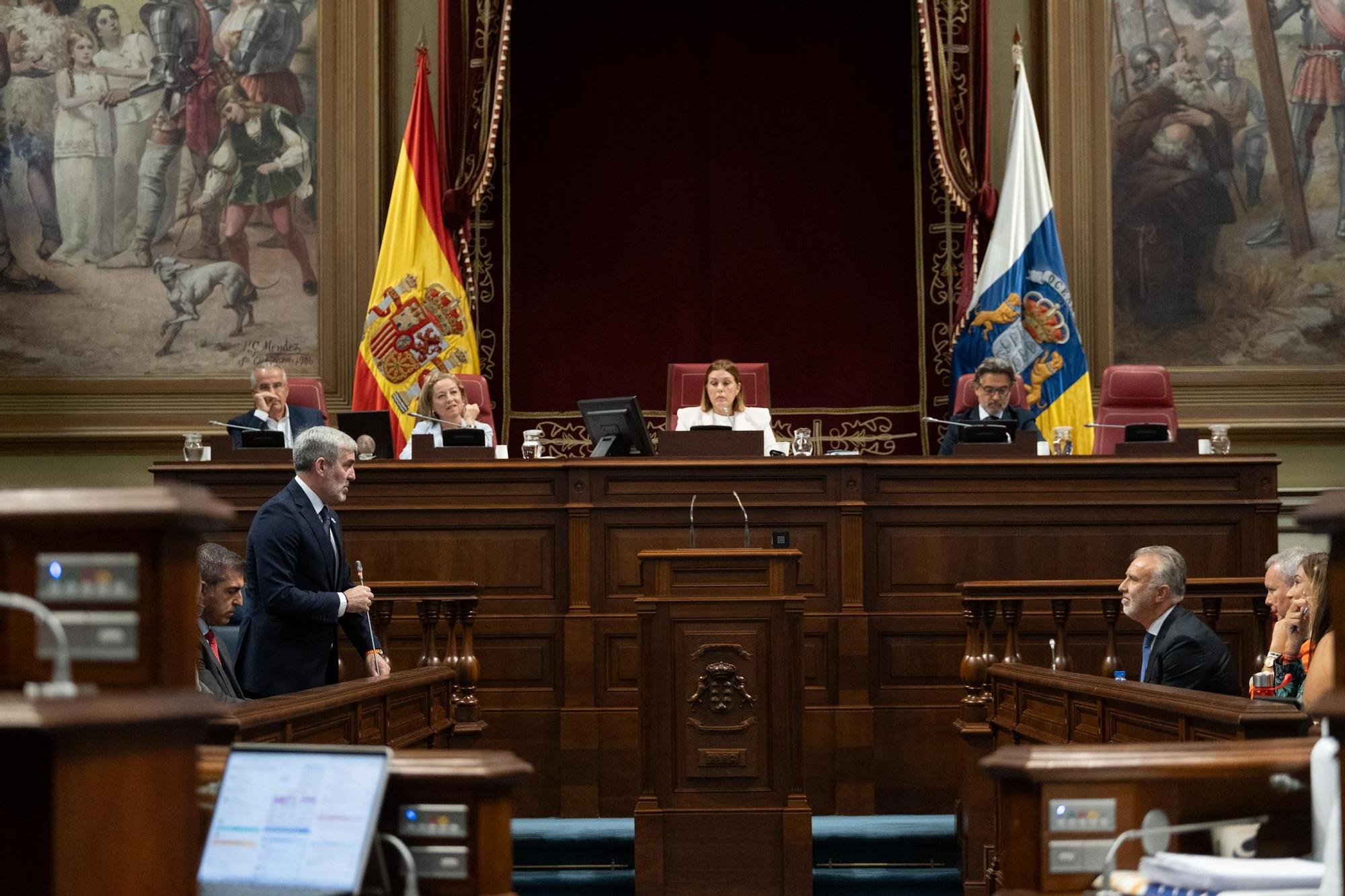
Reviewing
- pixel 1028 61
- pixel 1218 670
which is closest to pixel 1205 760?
pixel 1218 670

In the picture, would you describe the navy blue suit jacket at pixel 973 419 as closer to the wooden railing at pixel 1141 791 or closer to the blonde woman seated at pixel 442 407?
the blonde woman seated at pixel 442 407

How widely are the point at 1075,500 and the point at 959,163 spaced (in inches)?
124

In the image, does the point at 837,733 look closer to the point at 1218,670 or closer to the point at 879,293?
the point at 1218,670

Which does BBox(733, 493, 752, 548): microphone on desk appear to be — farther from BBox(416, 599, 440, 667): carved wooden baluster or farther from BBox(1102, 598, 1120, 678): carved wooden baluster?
BBox(1102, 598, 1120, 678): carved wooden baluster

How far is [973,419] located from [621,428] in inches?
77.6

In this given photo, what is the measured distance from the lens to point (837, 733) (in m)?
6.41

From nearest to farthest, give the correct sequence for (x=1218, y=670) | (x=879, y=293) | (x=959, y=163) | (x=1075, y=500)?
(x=1218, y=670) < (x=1075, y=500) < (x=959, y=163) < (x=879, y=293)

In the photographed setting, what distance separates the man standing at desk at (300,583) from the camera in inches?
188

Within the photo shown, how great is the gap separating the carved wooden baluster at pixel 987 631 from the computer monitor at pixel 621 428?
69.5 inches

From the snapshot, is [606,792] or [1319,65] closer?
[606,792]

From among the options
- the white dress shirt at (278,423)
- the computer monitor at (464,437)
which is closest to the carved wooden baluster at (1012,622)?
the computer monitor at (464,437)

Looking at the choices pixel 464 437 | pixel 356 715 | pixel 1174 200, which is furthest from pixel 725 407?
pixel 356 715

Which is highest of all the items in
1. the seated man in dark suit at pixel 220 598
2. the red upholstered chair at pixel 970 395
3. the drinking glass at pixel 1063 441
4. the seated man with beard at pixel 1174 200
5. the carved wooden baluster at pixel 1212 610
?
the seated man with beard at pixel 1174 200

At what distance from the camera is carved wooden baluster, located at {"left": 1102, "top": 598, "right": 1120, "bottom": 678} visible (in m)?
5.54
